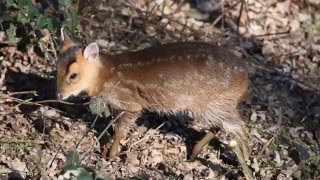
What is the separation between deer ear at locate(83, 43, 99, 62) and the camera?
610cm

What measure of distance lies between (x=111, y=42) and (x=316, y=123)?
2.45m

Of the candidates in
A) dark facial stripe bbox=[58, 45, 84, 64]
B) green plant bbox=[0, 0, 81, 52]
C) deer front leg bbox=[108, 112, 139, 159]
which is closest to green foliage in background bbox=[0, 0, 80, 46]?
green plant bbox=[0, 0, 81, 52]

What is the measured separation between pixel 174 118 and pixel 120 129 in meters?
0.97

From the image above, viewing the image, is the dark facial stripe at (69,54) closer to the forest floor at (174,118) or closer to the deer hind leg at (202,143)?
the forest floor at (174,118)

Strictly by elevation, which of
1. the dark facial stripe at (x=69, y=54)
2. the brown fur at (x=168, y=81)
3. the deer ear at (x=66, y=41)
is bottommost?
the brown fur at (x=168, y=81)

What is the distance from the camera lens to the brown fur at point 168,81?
620 centimetres

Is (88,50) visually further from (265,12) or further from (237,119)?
(265,12)

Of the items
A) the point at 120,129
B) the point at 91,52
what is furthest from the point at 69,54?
the point at 120,129

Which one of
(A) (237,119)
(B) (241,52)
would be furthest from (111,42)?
(A) (237,119)

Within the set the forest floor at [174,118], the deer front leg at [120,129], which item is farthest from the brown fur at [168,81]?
the forest floor at [174,118]

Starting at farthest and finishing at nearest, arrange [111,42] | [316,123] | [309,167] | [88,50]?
[111,42]
[316,123]
[309,167]
[88,50]

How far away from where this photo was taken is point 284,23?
29.5ft

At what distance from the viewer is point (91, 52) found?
6156mm

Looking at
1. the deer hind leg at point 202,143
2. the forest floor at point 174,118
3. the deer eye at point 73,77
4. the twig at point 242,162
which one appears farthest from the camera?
the deer hind leg at point 202,143
